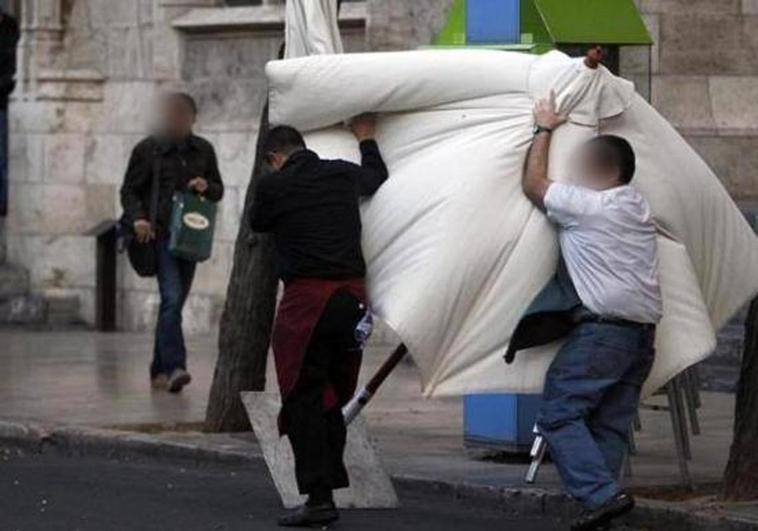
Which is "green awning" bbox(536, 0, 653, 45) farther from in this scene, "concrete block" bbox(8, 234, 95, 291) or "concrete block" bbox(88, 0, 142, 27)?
"concrete block" bbox(8, 234, 95, 291)

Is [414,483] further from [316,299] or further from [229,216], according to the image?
[229,216]

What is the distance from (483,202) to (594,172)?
0.46 meters

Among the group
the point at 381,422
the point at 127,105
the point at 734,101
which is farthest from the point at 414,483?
the point at 127,105

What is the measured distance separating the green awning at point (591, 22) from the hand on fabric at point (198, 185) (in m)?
4.41

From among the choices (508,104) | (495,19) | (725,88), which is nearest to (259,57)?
(725,88)

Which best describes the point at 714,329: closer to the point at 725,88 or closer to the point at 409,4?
the point at 725,88

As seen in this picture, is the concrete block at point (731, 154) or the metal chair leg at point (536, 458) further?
the concrete block at point (731, 154)

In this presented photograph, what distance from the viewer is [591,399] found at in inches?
409

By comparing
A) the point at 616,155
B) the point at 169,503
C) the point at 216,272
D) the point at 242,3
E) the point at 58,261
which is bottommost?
the point at 58,261

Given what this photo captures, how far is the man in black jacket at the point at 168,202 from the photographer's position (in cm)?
1616

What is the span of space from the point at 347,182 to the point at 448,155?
1.41 ft

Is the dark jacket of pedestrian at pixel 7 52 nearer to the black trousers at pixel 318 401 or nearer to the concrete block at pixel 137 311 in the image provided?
the concrete block at pixel 137 311

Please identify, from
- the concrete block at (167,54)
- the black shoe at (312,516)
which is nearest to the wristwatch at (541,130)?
the black shoe at (312,516)

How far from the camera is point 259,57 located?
2091 cm
